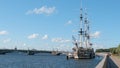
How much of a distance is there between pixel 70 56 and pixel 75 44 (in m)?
7.22

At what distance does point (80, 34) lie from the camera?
7559 inches

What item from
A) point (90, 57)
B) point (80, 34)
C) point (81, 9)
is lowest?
point (90, 57)

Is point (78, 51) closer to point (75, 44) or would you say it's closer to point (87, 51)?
point (87, 51)

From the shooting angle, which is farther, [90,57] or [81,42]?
[81,42]

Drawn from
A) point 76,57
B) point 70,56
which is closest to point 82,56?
point 76,57

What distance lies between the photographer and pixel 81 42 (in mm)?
190750

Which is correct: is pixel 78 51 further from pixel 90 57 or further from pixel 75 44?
pixel 75 44

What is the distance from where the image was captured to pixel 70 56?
18412cm

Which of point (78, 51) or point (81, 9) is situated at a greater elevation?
point (81, 9)

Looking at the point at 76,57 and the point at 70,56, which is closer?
the point at 76,57

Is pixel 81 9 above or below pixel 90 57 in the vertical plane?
above

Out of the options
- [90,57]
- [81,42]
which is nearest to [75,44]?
[81,42]

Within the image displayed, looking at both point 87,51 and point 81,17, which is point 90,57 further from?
point 81,17

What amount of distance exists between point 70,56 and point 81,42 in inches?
440
